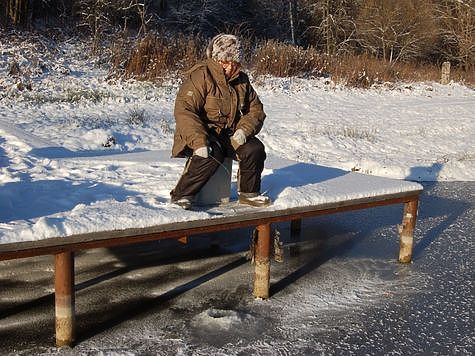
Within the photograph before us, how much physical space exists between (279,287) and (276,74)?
1190cm

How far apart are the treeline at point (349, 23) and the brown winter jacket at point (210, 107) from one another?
18.2m

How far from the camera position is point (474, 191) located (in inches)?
323

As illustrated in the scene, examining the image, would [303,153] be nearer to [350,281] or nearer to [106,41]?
[350,281]

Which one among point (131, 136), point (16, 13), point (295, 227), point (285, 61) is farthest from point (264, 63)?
point (295, 227)

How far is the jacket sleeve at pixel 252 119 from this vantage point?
4.15 meters

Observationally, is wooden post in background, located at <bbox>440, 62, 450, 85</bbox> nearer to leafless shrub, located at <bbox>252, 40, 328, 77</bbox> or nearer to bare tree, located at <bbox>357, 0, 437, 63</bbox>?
bare tree, located at <bbox>357, 0, 437, 63</bbox>

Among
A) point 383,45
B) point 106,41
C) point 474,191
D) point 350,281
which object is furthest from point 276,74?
point 350,281

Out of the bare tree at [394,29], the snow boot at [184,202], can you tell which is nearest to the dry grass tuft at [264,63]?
the bare tree at [394,29]

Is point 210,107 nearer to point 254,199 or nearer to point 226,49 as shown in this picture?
point 226,49

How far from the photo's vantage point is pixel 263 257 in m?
4.12

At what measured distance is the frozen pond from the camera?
349 centimetres

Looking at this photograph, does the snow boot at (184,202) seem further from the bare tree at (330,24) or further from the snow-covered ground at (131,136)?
the bare tree at (330,24)

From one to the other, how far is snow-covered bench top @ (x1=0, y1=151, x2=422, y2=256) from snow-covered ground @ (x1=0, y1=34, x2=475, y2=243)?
0.05ft

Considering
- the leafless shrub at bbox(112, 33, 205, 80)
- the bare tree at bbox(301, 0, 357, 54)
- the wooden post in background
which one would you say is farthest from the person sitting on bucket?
the bare tree at bbox(301, 0, 357, 54)
